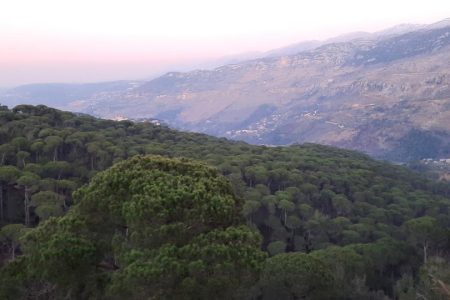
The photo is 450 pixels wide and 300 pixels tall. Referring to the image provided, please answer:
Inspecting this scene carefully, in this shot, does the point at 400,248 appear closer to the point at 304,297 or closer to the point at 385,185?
the point at 304,297

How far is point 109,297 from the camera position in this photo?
559 inches

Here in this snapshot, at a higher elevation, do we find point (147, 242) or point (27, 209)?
point (147, 242)

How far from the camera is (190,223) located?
14.2m

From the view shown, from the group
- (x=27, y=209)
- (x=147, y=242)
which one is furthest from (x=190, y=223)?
(x=27, y=209)

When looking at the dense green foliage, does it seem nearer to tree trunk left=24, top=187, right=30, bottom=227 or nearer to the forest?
the forest

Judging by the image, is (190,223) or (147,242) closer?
(147,242)

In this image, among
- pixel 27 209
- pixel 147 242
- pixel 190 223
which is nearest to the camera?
pixel 147 242

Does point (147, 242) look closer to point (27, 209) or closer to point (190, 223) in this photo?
point (190, 223)

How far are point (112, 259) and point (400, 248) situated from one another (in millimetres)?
29631

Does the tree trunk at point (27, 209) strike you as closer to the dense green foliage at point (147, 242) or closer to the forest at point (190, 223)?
the forest at point (190, 223)

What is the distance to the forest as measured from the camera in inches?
542

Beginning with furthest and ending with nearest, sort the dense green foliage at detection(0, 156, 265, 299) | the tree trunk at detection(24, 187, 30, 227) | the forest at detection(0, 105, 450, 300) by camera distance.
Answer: the tree trunk at detection(24, 187, 30, 227)
the forest at detection(0, 105, 450, 300)
the dense green foliage at detection(0, 156, 265, 299)

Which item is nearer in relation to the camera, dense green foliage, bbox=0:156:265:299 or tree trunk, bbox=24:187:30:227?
dense green foliage, bbox=0:156:265:299

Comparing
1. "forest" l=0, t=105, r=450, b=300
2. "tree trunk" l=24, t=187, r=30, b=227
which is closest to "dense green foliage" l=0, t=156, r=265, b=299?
"forest" l=0, t=105, r=450, b=300
